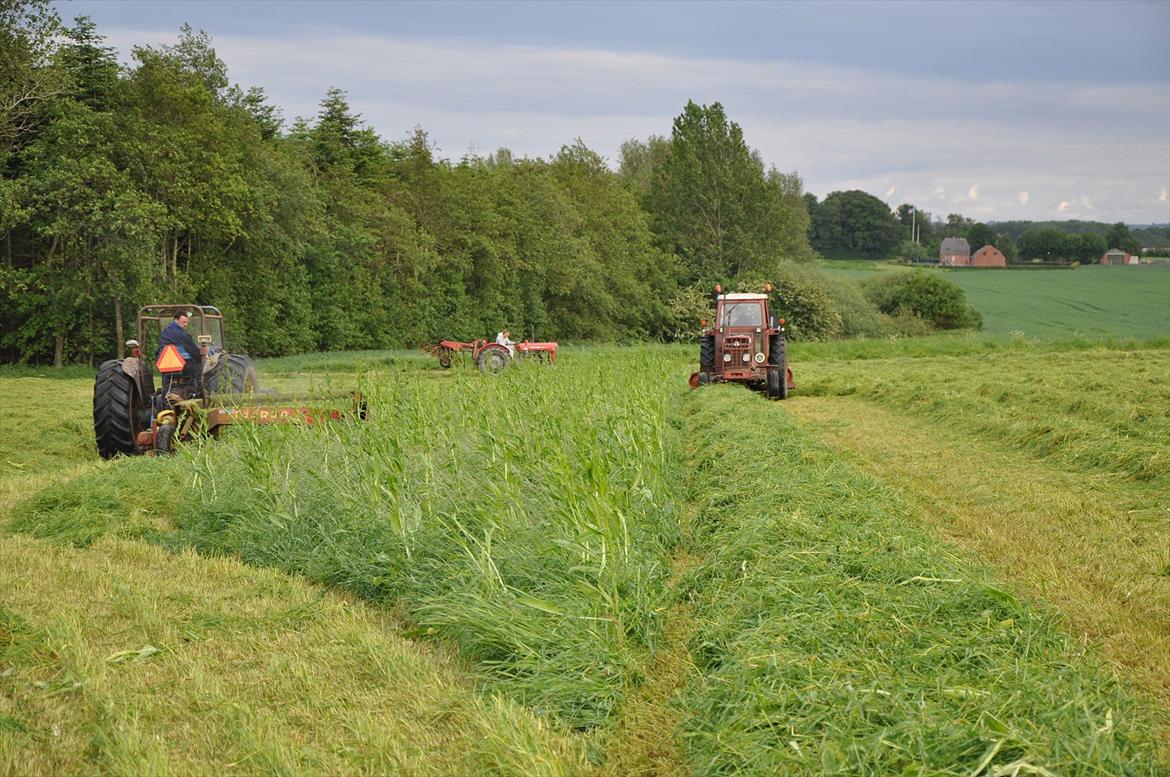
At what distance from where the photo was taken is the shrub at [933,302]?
45.1m

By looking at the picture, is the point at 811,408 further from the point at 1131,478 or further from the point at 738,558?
the point at 738,558

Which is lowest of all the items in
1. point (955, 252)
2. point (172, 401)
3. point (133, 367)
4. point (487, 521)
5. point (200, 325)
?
point (487, 521)

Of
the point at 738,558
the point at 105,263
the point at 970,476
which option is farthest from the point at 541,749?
the point at 105,263

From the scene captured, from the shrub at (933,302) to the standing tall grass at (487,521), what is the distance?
39005 mm

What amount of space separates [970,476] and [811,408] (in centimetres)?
682

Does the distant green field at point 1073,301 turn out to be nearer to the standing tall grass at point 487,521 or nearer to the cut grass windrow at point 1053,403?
the cut grass windrow at point 1053,403

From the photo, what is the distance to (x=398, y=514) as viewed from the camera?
6.15 metres

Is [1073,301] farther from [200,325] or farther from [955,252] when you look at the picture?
[955,252]

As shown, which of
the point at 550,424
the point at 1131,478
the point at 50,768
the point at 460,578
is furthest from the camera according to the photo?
the point at 1131,478

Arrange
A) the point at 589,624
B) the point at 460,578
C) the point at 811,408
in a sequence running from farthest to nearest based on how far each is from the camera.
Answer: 1. the point at 811,408
2. the point at 460,578
3. the point at 589,624

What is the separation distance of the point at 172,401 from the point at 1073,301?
4992 cm

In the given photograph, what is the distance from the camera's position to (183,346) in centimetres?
1016

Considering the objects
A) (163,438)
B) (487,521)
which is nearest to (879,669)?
(487,521)

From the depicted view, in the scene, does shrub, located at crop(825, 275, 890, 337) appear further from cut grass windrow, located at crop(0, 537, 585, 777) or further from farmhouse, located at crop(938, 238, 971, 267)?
farmhouse, located at crop(938, 238, 971, 267)
